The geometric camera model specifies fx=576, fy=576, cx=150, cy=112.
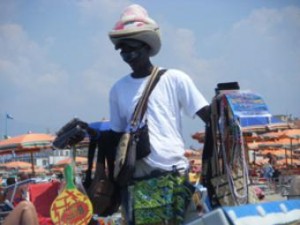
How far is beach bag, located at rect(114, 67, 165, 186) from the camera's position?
3.37 meters

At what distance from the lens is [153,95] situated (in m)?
3.46

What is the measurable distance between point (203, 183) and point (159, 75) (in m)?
0.74

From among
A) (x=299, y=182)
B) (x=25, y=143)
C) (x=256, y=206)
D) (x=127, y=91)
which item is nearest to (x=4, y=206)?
(x=299, y=182)

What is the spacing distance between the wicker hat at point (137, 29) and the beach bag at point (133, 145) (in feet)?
0.76

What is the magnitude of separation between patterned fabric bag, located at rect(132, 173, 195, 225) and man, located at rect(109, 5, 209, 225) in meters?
0.07

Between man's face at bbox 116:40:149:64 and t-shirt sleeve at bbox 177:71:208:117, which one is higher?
man's face at bbox 116:40:149:64

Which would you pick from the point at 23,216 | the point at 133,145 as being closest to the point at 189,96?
the point at 133,145

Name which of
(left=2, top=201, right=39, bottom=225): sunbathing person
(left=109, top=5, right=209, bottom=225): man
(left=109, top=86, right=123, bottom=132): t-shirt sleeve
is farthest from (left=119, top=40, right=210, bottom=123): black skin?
(left=2, top=201, right=39, bottom=225): sunbathing person

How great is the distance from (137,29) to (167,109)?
1.69ft

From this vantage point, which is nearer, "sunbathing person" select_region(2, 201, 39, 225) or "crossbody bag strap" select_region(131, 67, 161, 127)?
"sunbathing person" select_region(2, 201, 39, 225)

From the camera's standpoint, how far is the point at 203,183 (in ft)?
11.9

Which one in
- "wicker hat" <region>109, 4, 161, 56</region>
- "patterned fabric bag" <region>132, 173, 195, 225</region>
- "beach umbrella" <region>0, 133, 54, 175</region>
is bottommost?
"beach umbrella" <region>0, 133, 54, 175</region>

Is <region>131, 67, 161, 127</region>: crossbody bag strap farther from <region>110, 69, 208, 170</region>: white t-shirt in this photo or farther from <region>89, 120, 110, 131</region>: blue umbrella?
<region>89, 120, 110, 131</region>: blue umbrella

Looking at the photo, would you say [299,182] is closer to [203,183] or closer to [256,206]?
[203,183]
